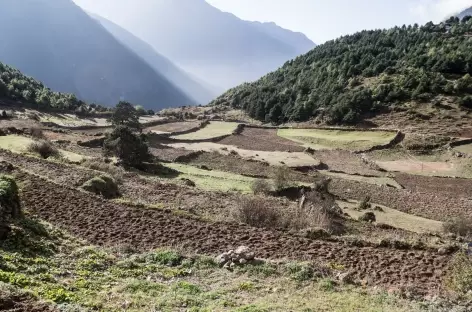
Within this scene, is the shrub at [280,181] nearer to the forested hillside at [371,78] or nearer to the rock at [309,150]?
the rock at [309,150]

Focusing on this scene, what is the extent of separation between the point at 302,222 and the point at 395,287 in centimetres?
838

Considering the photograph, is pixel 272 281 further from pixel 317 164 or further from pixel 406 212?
pixel 317 164

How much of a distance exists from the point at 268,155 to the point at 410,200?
2422cm

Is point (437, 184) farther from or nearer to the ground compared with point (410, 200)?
farther from the ground

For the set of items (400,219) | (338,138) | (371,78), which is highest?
(371,78)

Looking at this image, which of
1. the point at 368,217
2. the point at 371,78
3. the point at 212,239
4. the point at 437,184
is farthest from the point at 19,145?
the point at 371,78

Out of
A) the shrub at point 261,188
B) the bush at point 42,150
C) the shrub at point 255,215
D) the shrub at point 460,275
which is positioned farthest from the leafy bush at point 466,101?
the shrub at point 460,275

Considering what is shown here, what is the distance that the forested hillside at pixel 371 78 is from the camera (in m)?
86.8

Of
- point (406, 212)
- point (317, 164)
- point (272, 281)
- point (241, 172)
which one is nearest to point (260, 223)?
point (272, 281)

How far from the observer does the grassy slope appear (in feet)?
32.4

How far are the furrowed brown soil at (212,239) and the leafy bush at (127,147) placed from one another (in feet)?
64.8

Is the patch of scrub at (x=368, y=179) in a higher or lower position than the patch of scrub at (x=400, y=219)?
higher

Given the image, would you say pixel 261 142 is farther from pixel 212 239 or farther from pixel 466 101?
pixel 212 239

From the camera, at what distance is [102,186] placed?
76.3ft
